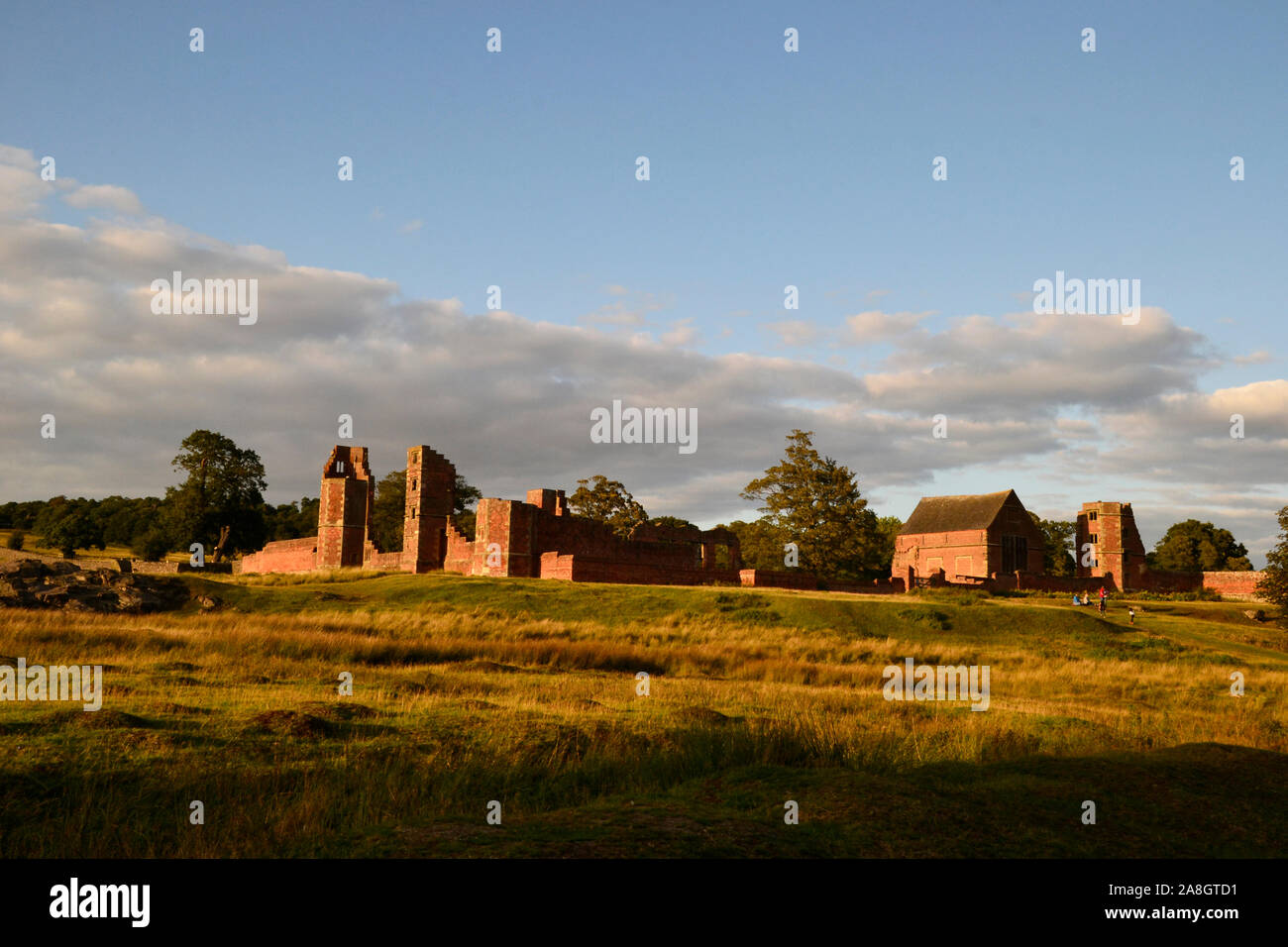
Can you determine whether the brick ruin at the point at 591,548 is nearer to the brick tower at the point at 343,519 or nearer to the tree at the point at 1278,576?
the brick tower at the point at 343,519

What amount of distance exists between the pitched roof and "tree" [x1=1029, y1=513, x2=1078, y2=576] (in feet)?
48.0

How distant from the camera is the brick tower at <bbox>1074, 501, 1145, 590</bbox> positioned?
74.4 meters

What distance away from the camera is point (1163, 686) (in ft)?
77.6

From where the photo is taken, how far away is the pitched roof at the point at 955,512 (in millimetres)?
75750

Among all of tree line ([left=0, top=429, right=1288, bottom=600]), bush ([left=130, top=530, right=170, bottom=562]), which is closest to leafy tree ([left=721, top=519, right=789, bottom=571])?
tree line ([left=0, top=429, right=1288, bottom=600])

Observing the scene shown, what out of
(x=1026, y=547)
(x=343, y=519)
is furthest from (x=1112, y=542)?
(x=343, y=519)

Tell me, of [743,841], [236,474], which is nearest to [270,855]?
[743,841]

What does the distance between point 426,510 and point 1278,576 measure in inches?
1694

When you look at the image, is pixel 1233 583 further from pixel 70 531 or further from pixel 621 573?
pixel 70 531

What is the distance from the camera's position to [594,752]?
1101 cm

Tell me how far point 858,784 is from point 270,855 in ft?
15.4

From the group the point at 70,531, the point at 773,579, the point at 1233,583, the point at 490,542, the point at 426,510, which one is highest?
the point at 426,510

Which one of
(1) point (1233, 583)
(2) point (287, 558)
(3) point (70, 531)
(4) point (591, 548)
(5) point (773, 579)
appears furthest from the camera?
(3) point (70, 531)

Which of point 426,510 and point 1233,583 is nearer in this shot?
point 426,510
